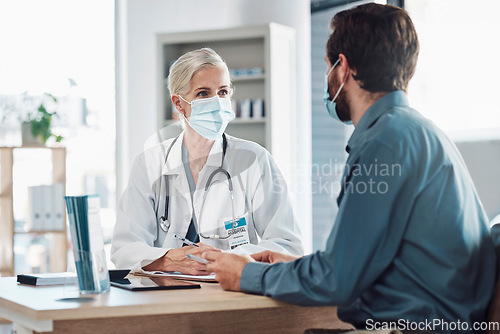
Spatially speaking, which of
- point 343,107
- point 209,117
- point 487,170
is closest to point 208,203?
point 209,117

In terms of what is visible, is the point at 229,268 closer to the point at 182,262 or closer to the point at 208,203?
the point at 182,262

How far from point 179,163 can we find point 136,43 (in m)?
3.06

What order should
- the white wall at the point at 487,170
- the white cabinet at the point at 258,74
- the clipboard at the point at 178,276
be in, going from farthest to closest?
1. the white cabinet at the point at 258,74
2. the white wall at the point at 487,170
3. the clipboard at the point at 178,276

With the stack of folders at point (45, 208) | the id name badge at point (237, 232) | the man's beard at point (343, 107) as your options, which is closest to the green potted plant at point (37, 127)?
the stack of folders at point (45, 208)

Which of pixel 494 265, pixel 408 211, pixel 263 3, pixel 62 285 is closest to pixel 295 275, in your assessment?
pixel 408 211

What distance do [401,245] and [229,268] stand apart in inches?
17.0

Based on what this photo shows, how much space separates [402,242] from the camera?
1.36 meters

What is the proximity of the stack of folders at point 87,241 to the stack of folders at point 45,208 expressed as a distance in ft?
10.1

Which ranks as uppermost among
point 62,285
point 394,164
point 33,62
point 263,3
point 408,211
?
point 263,3

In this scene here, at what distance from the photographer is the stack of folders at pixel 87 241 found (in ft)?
4.75

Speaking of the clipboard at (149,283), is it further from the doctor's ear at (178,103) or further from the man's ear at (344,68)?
the doctor's ear at (178,103)

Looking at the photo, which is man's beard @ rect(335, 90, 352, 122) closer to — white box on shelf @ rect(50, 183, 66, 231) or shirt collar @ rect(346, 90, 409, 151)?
shirt collar @ rect(346, 90, 409, 151)

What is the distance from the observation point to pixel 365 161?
133 cm

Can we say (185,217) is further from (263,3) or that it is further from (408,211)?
A: (263,3)
